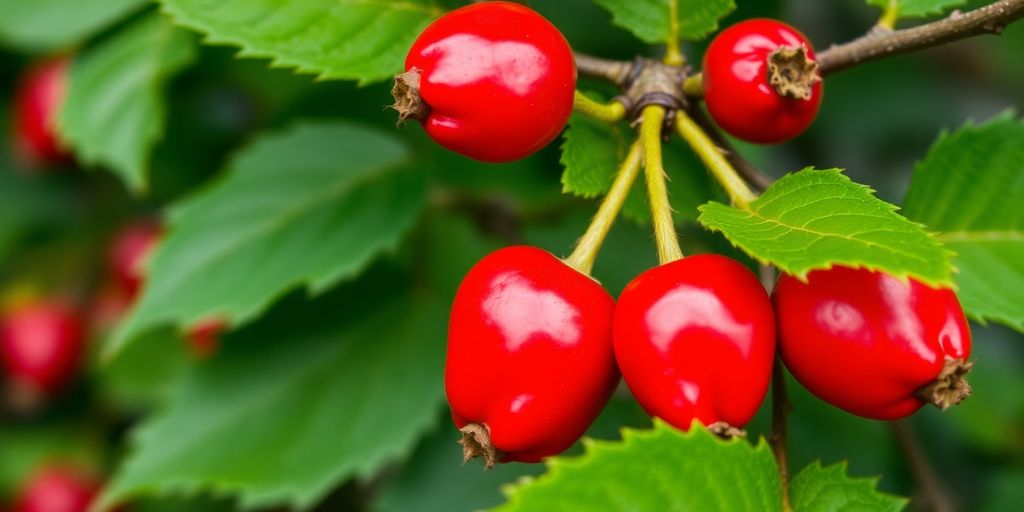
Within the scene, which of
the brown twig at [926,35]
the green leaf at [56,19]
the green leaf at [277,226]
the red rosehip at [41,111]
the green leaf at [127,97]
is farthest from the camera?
the red rosehip at [41,111]

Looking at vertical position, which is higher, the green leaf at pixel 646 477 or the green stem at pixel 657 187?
the green stem at pixel 657 187

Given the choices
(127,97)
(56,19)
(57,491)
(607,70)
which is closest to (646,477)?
(607,70)

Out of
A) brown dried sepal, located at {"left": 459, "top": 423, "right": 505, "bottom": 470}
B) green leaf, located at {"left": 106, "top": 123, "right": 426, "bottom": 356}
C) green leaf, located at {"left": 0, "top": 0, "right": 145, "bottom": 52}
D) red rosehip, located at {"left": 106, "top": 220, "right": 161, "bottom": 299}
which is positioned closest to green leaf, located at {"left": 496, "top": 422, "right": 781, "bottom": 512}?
brown dried sepal, located at {"left": 459, "top": 423, "right": 505, "bottom": 470}

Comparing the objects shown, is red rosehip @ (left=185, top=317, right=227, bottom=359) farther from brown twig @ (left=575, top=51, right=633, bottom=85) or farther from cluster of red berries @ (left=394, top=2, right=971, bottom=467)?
cluster of red berries @ (left=394, top=2, right=971, bottom=467)

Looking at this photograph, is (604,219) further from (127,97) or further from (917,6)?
(127,97)

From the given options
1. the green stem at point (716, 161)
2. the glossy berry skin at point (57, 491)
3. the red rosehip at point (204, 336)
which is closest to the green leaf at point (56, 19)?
the red rosehip at point (204, 336)

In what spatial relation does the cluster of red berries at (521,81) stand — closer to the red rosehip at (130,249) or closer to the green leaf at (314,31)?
the green leaf at (314,31)
